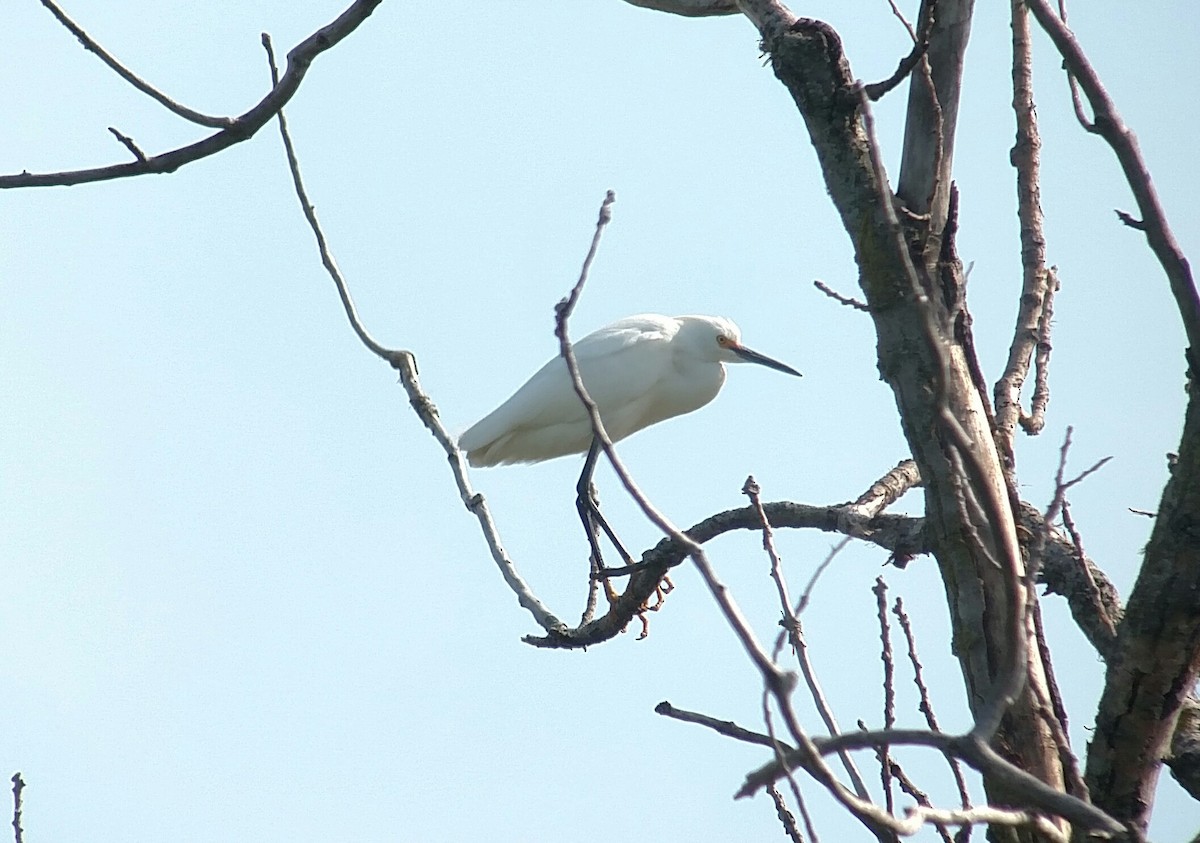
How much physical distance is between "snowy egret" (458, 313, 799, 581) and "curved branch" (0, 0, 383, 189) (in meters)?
4.51

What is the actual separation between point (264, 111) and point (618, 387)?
222 inches

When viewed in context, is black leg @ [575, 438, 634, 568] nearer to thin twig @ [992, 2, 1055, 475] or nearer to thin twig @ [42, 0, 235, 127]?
thin twig @ [992, 2, 1055, 475]

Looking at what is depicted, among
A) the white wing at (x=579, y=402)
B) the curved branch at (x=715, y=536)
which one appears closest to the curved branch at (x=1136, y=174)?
the curved branch at (x=715, y=536)

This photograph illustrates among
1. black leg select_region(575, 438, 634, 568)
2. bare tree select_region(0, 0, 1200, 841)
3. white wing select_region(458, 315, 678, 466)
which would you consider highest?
white wing select_region(458, 315, 678, 466)

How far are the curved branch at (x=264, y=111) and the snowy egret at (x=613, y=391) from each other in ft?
14.8

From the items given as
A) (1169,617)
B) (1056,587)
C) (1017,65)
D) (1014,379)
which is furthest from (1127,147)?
(1017,65)

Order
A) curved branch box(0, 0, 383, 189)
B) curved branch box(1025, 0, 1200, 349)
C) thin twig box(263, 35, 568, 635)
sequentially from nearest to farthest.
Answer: curved branch box(1025, 0, 1200, 349), curved branch box(0, 0, 383, 189), thin twig box(263, 35, 568, 635)

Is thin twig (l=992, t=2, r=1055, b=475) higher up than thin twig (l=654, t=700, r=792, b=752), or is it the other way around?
thin twig (l=992, t=2, r=1055, b=475)

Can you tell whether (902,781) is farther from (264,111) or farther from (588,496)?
(588,496)

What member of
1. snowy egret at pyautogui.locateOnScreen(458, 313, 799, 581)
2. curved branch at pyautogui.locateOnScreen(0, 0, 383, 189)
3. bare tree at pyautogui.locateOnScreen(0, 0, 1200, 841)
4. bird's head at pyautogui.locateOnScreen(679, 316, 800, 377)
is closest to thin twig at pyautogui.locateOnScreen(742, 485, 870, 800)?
bare tree at pyautogui.locateOnScreen(0, 0, 1200, 841)

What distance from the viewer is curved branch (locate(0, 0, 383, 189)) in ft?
9.25

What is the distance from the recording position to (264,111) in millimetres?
2922

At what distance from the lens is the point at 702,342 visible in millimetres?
8992

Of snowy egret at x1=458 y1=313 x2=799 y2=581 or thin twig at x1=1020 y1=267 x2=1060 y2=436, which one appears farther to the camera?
snowy egret at x1=458 y1=313 x2=799 y2=581
